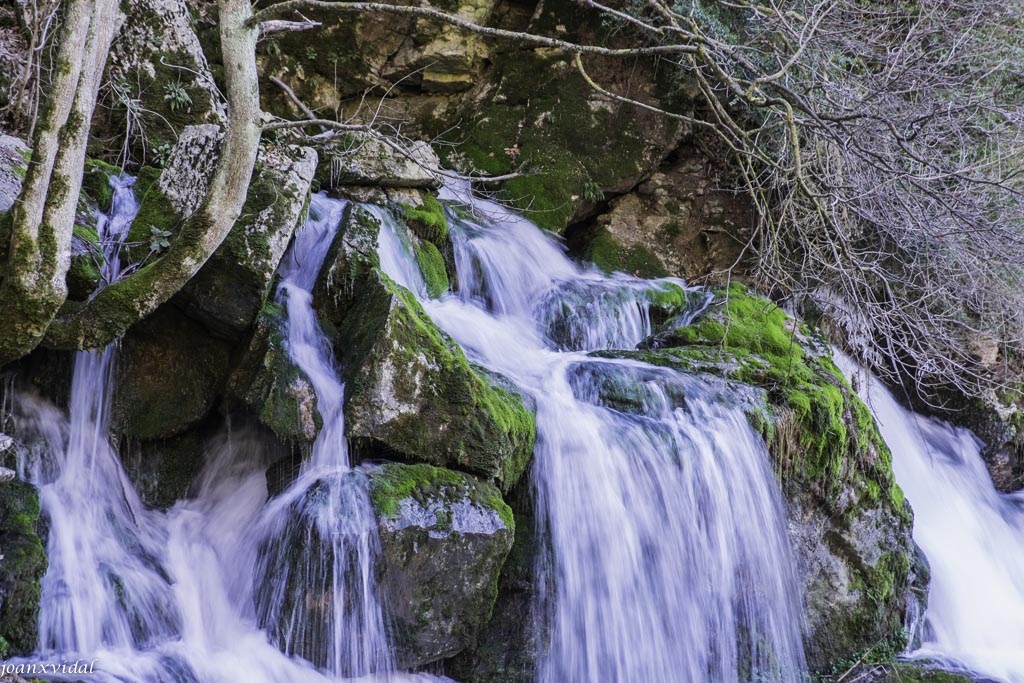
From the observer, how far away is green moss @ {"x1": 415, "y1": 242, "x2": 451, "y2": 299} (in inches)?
235

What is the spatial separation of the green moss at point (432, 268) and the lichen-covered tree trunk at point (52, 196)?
2.67 meters

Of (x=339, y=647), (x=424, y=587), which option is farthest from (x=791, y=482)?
(x=339, y=647)

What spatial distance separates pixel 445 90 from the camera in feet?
28.5

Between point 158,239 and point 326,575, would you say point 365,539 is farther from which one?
point 158,239

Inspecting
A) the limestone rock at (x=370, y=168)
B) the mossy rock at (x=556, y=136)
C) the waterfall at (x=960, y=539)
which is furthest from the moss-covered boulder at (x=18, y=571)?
the mossy rock at (x=556, y=136)

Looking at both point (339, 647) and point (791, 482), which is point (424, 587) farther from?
point (791, 482)

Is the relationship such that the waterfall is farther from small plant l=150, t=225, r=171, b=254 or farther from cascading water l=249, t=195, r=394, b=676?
small plant l=150, t=225, r=171, b=254

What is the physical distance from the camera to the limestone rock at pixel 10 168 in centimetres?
412

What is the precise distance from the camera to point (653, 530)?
15.0 feet

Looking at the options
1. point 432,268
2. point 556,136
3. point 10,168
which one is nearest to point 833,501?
point 432,268

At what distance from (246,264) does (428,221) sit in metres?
2.22

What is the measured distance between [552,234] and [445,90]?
2115 millimetres

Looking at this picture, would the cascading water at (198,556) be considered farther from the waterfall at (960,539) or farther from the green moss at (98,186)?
the waterfall at (960,539)

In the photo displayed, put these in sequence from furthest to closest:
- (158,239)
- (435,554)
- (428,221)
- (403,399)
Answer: (428,221), (158,239), (403,399), (435,554)
